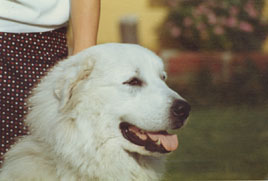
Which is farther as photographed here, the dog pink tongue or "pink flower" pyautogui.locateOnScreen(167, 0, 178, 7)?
"pink flower" pyautogui.locateOnScreen(167, 0, 178, 7)

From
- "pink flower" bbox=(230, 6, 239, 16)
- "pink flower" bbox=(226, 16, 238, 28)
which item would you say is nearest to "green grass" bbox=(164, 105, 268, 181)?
"pink flower" bbox=(226, 16, 238, 28)

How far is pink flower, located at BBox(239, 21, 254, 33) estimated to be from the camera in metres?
9.61

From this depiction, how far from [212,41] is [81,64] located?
23.6ft

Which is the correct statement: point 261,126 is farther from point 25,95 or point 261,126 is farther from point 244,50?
point 25,95

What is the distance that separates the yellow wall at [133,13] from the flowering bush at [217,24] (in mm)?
224

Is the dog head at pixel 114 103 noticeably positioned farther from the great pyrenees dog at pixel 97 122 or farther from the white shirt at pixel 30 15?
the white shirt at pixel 30 15

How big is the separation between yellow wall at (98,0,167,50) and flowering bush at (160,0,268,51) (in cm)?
22

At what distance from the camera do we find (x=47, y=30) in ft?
9.86

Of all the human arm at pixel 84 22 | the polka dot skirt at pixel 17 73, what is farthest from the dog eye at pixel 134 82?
the polka dot skirt at pixel 17 73

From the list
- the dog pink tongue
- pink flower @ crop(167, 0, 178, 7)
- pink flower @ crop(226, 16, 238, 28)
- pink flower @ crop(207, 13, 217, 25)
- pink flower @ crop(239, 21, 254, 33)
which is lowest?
pink flower @ crop(239, 21, 254, 33)

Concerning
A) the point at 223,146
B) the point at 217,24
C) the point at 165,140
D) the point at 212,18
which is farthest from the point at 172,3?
the point at 165,140

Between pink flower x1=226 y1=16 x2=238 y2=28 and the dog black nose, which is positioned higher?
the dog black nose

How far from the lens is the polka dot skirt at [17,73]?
9.34 ft

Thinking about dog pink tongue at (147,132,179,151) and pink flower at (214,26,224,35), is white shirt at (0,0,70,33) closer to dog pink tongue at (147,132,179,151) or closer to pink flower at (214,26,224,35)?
dog pink tongue at (147,132,179,151)
